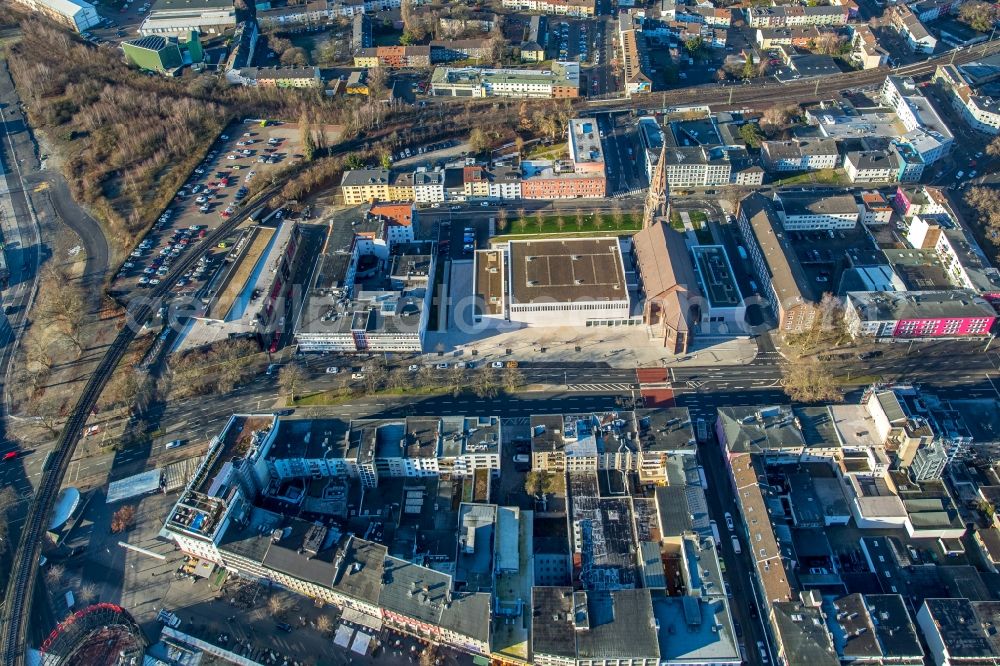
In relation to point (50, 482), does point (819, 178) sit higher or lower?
higher

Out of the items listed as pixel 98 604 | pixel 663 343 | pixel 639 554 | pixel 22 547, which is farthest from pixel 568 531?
pixel 22 547

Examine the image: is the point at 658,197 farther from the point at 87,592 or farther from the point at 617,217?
the point at 87,592

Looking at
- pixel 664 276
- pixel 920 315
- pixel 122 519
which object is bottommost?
pixel 122 519

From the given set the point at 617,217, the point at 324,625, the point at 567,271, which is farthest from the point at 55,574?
the point at 617,217

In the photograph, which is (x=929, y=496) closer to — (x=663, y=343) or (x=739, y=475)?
(x=739, y=475)

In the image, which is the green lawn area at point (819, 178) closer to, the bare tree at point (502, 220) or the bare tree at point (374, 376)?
the bare tree at point (502, 220)

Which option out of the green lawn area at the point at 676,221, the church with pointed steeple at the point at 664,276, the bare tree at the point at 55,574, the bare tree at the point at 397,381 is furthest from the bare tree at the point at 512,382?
the bare tree at the point at 55,574

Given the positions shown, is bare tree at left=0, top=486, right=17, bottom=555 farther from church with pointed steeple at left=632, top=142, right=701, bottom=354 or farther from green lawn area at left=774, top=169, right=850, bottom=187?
green lawn area at left=774, top=169, right=850, bottom=187
